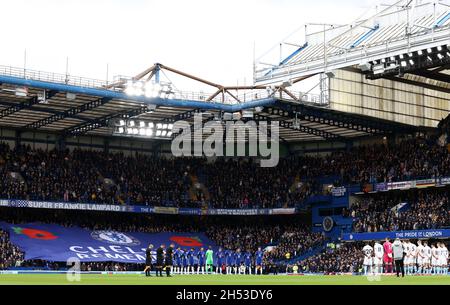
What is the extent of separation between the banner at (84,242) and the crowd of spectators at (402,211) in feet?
50.1

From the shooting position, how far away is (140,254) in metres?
63.4

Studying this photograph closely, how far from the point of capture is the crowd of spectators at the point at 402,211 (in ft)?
187

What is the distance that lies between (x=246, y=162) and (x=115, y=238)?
17591 millimetres

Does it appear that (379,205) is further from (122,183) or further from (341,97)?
(122,183)

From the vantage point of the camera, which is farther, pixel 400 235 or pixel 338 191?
pixel 338 191

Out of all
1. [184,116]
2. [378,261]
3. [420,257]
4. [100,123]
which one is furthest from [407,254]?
[100,123]

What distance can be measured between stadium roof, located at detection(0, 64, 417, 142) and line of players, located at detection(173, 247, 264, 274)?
12.1 m

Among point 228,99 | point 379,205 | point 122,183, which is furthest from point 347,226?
point 122,183

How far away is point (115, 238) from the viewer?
219ft

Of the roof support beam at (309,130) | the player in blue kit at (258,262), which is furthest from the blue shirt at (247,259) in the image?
the roof support beam at (309,130)

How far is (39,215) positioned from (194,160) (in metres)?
17.6

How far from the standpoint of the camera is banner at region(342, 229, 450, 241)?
5503 cm

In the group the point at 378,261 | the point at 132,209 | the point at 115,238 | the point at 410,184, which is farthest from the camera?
the point at 132,209

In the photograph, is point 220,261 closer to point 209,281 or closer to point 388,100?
point 388,100
